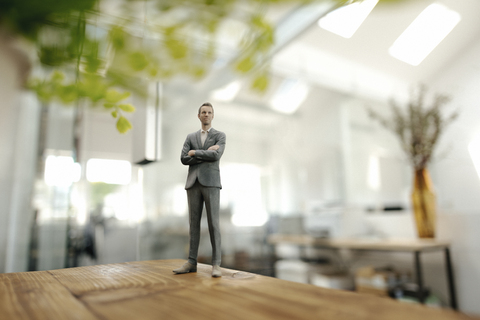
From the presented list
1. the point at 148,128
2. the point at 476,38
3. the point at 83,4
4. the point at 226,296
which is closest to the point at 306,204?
the point at 476,38

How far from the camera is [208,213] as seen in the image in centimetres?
69

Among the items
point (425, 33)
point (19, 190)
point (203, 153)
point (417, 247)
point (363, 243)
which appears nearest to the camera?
point (203, 153)

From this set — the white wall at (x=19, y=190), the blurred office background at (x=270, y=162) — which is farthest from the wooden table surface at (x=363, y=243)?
the white wall at (x=19, y=190)

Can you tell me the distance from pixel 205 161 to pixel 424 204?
2.33 meters

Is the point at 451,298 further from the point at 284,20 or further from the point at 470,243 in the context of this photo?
the point at 284,20

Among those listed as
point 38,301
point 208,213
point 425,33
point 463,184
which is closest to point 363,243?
point 463,184

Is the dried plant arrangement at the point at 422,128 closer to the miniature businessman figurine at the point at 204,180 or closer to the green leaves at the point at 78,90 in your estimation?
the miniature businessman figurine at the point at 204,180

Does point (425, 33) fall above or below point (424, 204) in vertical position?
above

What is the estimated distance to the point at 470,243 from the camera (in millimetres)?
2375

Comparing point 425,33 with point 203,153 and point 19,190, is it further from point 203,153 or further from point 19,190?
point 19,190

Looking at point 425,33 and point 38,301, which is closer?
point 38,301

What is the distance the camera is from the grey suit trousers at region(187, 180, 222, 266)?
693 millimetres

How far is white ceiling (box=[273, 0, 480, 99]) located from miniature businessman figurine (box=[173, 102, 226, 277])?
Result: 164 cm

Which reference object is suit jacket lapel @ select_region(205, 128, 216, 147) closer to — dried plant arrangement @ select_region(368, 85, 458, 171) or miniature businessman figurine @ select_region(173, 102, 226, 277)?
miniature businessman figurine @ select_region(173, 102, 226, 277)
